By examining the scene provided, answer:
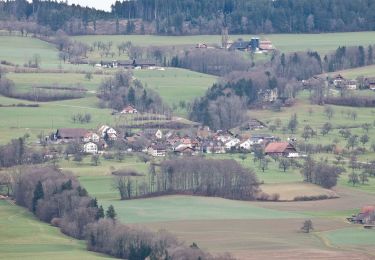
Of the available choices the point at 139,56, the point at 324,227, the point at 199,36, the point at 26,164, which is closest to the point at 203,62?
the point at 139,56

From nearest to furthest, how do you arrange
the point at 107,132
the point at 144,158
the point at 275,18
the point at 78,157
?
the point at 78,157
the point at 144,158
the point at 107,132
the point at 275,18

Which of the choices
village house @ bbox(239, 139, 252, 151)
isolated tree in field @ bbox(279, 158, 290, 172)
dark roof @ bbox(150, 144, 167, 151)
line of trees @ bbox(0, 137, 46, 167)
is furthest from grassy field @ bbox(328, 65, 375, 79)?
line of trees @ bbox(0, 137, 46, 167)

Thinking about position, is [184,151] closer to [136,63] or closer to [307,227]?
[307,227]

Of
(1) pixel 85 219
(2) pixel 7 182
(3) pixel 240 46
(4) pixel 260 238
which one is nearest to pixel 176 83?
(3) pixel 240 46

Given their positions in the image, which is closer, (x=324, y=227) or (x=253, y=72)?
(x=324, y=227)

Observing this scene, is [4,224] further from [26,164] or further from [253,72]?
[253,72]

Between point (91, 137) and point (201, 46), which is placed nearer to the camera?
point (91, 137)

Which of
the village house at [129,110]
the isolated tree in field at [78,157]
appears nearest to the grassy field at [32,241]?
the isolated tree in field at [78,157]
